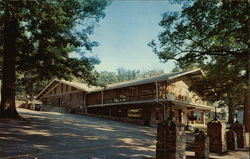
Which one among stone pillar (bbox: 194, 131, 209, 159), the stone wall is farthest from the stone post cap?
the stone wall

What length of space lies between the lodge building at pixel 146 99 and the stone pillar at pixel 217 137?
1056cm

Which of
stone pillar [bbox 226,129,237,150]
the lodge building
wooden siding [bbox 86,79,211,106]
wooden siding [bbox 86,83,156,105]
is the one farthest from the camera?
wooden siding [bbox 86,83,156,105]

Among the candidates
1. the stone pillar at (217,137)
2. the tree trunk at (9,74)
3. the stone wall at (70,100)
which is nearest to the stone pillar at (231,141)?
the stone pillar at (217,137)

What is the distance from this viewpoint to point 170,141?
23.0ft

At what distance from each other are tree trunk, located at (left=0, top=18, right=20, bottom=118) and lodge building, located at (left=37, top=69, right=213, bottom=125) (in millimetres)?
7580

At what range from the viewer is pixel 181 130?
7.22 m

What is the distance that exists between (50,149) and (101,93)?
25.4 meters

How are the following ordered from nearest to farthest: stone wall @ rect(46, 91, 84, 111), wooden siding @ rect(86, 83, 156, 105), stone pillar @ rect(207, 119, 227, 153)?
stone pillar @ rect(207, 119, 227, 153), wooden siding @ rect(86, 83, 156, 105), stone wall @ rect(46, 91, 84, 111)

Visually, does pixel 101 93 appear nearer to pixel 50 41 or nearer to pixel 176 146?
pixel 50 41

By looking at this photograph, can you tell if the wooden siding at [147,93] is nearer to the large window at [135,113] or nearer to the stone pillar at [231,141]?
the large window at [135,113]

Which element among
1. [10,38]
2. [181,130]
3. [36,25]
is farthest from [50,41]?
[181,130]

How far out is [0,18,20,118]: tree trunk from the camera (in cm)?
1664

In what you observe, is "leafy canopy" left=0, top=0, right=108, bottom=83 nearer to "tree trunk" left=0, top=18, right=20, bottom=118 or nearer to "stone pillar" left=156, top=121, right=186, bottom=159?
"tree trunk" left=0, top=18, right=20, bottom=118

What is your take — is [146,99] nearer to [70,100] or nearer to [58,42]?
[58,42]
